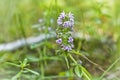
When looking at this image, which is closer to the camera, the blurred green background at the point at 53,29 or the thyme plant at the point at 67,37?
the thyme plant at the point at 67,37

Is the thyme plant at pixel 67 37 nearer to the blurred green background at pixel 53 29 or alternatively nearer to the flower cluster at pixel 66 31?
the flower cluster at pixel 66 31

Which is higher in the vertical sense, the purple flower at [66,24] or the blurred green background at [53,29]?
the blurred green background at [53,29]

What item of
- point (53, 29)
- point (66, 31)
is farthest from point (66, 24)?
point (53, 29)

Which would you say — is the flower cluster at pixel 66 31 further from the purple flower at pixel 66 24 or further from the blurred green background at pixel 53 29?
the blurred green background at pixel 53 29

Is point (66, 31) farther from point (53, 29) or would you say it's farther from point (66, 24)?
point (53, 29)

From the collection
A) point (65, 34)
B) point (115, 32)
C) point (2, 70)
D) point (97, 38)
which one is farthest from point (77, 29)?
point (65, 34)

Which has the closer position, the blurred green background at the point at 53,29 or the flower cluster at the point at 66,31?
the flower cluster at the point at 66,31

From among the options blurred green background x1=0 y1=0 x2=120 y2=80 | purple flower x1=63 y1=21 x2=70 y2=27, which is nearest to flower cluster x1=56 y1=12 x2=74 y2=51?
purple flower x1=63 y1=21 x2=70 y2=27

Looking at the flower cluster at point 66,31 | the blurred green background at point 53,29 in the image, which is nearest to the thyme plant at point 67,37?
the flower cluster at point 66,31

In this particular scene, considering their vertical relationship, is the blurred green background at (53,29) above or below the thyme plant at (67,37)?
above
